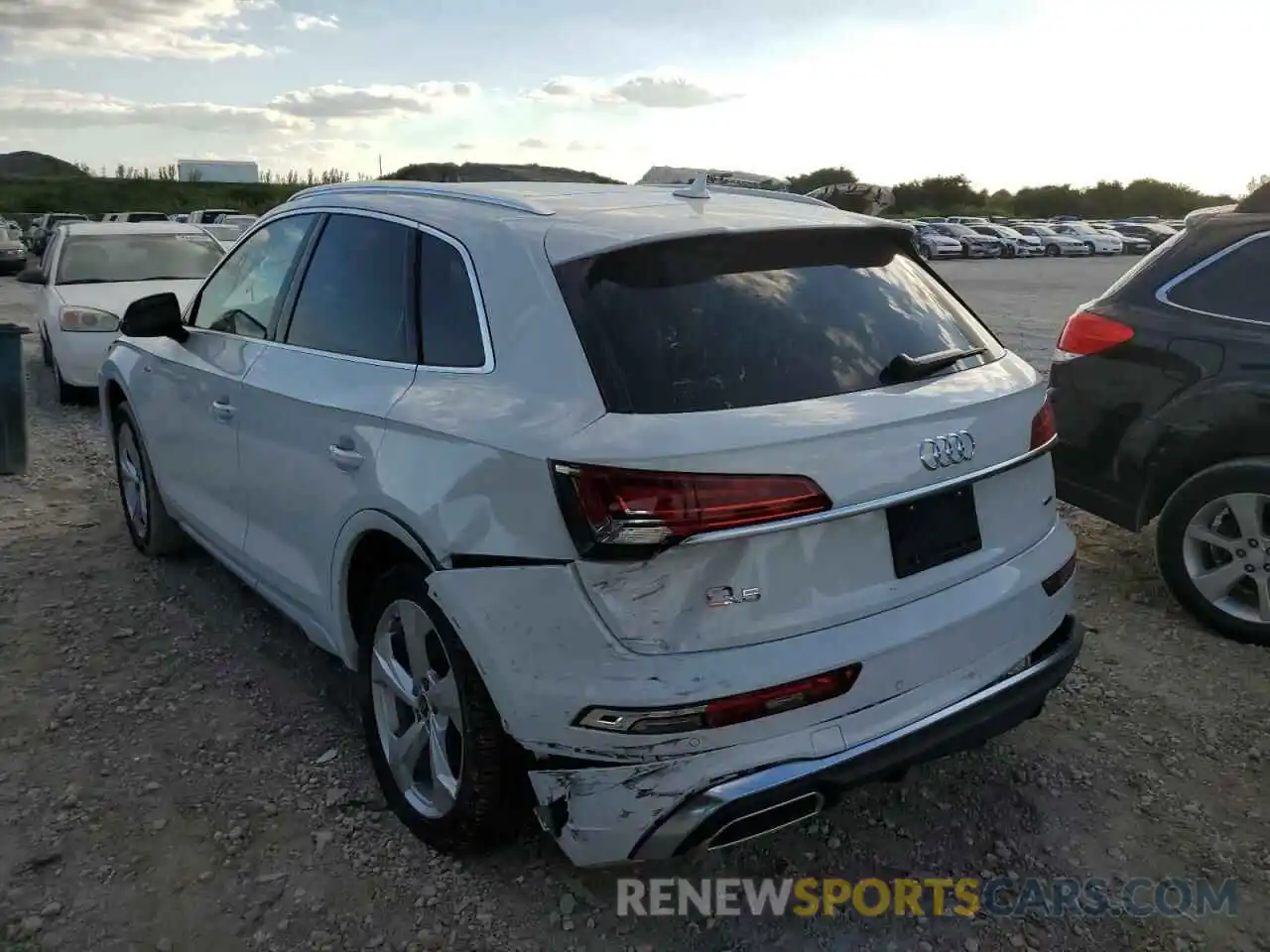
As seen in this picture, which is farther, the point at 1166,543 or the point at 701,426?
the point at 1166,543

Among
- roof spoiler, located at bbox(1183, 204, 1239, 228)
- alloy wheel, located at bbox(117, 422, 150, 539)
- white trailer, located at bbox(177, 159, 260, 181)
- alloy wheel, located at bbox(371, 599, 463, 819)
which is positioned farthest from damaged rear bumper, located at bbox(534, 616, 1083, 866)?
white trailer, located at bbox(177, 159, 260, 181)

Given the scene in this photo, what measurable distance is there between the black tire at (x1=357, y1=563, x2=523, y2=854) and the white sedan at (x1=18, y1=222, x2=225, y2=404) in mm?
6952

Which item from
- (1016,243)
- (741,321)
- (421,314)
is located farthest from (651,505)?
(1016,243)

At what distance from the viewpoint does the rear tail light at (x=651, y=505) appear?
2176 mm

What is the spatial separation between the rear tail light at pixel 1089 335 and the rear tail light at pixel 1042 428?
178 centimetres

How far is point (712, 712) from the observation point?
2223 millimetres

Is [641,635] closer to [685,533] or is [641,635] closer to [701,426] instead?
A: [685,533]

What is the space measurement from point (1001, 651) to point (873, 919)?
2.48ft

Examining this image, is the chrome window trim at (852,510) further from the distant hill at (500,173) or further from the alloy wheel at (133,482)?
the alloy wheel at (133,482)

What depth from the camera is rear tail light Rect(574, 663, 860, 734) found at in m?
2.22

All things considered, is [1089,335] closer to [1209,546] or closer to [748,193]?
[1209,546]

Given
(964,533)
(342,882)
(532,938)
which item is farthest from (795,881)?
(342,882)

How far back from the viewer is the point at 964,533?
260 centimetres

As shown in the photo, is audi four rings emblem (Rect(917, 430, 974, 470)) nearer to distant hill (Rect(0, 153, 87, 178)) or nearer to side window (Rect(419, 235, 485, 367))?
side window (Rect(419, 235, 485, 367))
